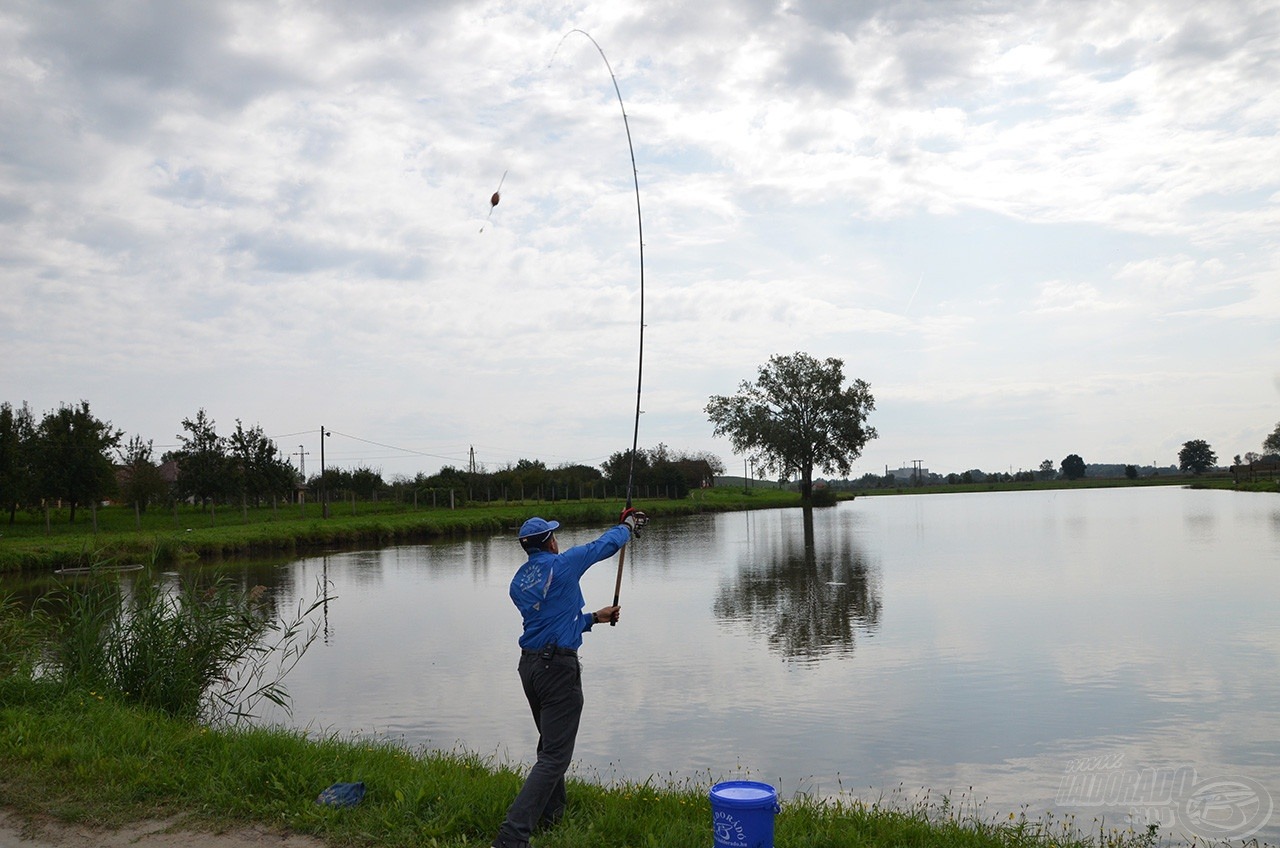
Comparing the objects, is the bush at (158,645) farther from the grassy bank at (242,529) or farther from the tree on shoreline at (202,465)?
the tree on shoreline at (202,465)

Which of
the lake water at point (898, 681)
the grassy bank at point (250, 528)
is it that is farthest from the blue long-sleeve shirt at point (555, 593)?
the grassy bank at point (250, 528)

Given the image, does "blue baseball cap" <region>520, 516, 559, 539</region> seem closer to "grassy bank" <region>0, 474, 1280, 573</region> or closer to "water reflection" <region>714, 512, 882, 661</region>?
"water reflection" <region>714, 512, 882, 661</region>

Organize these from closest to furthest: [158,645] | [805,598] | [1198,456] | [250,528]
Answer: [158,645]
[805,598]
[250,528]
[1198,456]

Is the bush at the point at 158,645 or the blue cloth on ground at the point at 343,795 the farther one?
the bush at the point at 158,645

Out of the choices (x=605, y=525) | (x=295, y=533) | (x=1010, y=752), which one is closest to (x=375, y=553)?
(x=295, y=533)

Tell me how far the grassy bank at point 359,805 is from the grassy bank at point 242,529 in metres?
15.2

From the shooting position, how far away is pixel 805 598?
20.4 metres

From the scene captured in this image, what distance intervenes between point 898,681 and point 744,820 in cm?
802

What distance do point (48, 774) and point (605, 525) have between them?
1827 inches

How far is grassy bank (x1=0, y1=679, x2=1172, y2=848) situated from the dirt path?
0.10 metres

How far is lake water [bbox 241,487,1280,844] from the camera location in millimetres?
8367

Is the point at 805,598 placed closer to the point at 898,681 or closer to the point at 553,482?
the point at 898,681

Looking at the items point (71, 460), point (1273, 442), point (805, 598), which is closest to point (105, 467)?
point (71, 460)

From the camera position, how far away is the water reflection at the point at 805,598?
1530 cm
